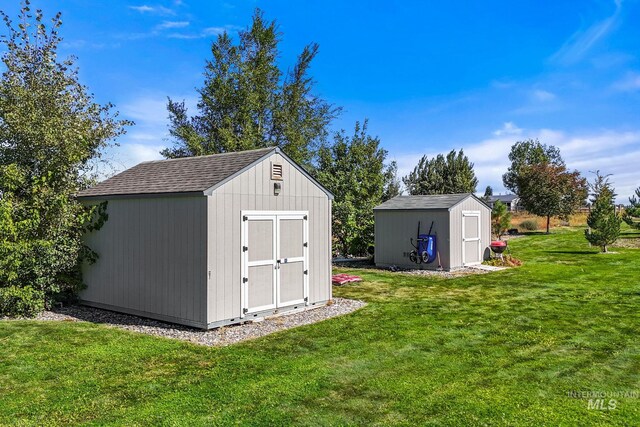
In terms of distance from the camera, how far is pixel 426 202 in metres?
16.0

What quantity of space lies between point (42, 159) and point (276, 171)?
5008 millimetres

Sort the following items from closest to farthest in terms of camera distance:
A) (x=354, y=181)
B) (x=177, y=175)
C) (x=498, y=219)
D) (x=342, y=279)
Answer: (x=177, y=175) → (x=342, y=279) → (x=354, y=181) → (x=498, y=219)

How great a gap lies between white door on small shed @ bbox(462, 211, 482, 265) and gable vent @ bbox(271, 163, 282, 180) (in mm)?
9123

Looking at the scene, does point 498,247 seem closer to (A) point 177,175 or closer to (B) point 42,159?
(A) point 177,175

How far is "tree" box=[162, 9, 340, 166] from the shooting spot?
23984 mm

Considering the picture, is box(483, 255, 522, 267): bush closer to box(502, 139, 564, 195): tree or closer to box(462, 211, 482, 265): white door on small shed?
box(462, 211, 482, 265): white door on small shed

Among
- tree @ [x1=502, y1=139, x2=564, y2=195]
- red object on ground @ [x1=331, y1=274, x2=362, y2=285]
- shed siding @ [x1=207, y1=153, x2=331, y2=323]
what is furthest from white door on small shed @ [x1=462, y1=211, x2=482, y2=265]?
tree @ [x1=502, y1=139, x2=564, y2=195]

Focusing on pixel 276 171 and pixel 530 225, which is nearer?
pixel 276 171

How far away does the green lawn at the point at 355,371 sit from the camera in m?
4.09

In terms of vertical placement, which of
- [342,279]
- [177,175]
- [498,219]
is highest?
[177,175]

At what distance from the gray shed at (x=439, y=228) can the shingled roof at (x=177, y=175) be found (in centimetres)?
842

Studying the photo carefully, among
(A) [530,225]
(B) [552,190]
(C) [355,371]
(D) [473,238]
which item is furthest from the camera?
(A) [530,225]

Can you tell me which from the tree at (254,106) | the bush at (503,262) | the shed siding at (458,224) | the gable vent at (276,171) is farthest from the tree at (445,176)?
the gable vent at (276,171)

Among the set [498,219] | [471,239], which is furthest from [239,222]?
[498,219]
